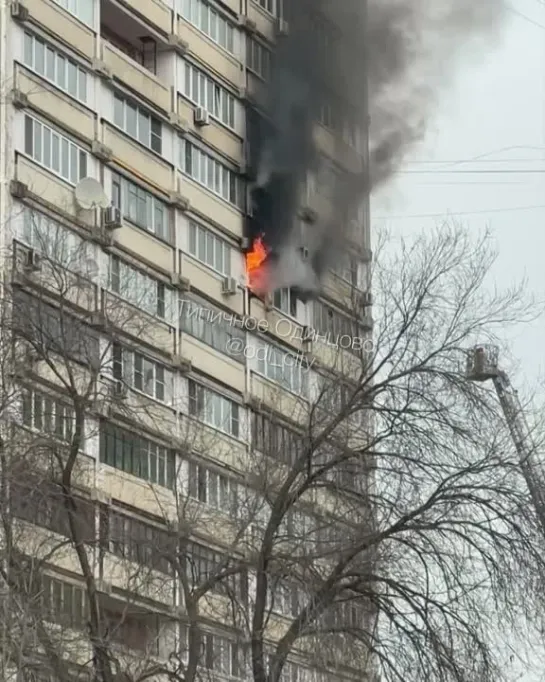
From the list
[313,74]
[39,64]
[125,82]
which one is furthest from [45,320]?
[313,74]

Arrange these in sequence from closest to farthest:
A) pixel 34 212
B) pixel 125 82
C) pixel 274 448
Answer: pixel 274 448, pixel 34 212, pixel 125 82

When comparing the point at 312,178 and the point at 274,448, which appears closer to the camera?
the point at 274,448

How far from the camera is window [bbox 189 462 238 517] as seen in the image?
4075cm

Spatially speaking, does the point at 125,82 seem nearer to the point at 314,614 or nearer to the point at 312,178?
the point at 312,178

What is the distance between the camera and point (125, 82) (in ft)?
199

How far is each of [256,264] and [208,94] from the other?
5.08m

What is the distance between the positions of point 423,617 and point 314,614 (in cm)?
A: 176

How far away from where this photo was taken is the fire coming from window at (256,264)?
66.6 m

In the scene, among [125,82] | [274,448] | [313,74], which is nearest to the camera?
[274,448]

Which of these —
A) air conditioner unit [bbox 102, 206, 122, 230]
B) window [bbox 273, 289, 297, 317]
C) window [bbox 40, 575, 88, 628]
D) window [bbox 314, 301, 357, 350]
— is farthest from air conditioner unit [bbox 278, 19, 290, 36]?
window [bbox 40, 575, 88, 628]

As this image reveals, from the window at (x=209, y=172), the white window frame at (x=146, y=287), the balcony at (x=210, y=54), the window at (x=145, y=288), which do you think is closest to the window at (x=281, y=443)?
the window at (x=145, y=288)

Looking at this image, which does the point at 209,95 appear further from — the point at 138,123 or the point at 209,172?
the point at 138,123

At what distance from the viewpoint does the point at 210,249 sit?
64.9 m

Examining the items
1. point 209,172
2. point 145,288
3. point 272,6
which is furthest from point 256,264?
point 145,288
